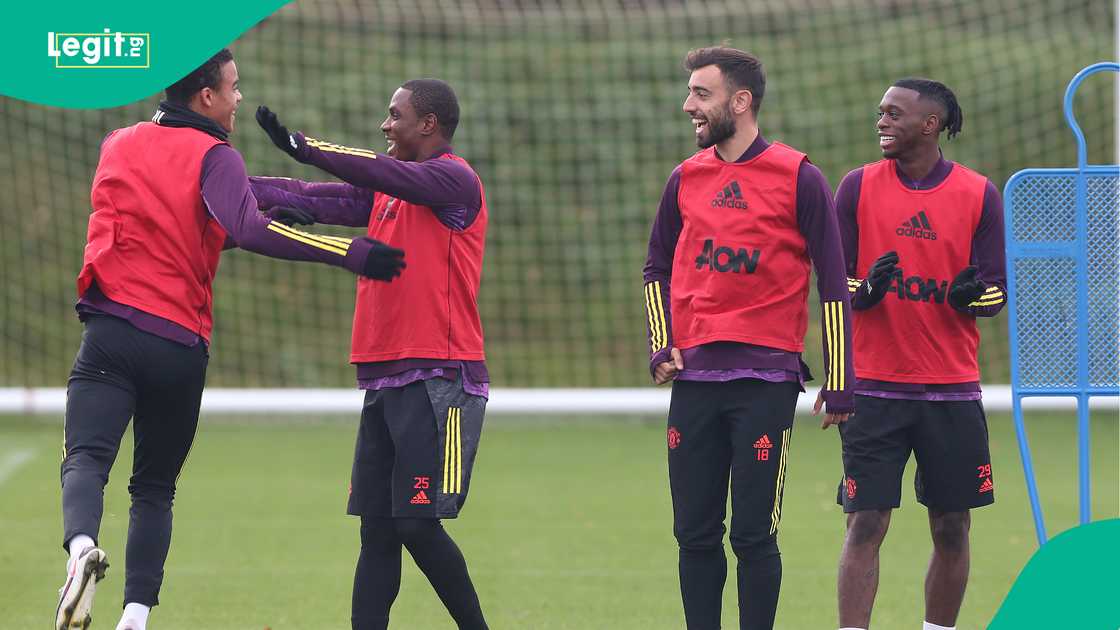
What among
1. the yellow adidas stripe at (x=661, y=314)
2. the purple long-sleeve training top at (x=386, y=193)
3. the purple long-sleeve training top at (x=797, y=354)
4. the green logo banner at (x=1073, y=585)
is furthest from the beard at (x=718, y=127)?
A: the green logo banner at (x=1073, y=585)

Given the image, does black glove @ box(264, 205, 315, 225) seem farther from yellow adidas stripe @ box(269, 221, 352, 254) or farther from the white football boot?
the white football boot

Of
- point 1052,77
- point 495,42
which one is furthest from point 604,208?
point 1052,77

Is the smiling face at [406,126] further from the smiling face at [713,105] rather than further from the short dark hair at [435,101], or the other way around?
the smiling face at [713,105]

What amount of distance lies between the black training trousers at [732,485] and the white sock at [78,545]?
5.34ft

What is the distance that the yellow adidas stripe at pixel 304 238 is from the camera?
4391mm

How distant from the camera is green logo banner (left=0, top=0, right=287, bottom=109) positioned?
26.8 feet

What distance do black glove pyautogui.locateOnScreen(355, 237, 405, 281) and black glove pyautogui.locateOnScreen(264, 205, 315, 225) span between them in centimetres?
47

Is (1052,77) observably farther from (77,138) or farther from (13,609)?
(13,609)

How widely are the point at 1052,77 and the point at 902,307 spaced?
36.4 ft

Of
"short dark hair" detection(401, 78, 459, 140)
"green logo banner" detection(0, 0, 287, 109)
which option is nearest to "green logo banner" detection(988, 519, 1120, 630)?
"short dark hair" detection(401, 78, 459, 140)

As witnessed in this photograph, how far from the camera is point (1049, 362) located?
198 inches

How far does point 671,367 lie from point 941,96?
1291 millimetres

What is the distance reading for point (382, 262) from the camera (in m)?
4.37

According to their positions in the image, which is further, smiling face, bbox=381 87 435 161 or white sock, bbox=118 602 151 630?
smiling face, bbox=381 87 435 161
